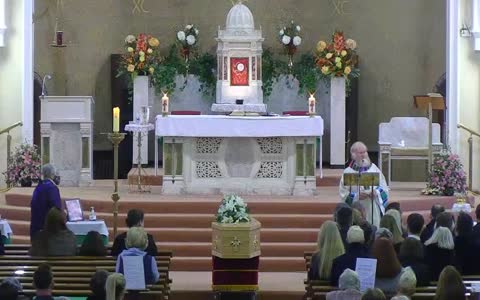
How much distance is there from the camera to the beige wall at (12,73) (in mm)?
19172

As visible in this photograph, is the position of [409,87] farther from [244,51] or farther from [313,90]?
[244,51]

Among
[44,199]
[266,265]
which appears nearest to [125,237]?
[44,199]

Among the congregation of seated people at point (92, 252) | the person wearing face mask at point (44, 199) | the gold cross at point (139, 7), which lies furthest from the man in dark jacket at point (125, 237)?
the gold cross at point (139, 7)

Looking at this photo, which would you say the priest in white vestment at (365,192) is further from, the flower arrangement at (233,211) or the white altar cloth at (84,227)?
the white altar cloth at (84,227)

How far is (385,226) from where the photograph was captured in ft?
35.6

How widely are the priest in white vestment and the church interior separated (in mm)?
25

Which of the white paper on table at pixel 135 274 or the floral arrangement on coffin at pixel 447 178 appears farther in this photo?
the floral arrangement on coffin at pixel 447 178

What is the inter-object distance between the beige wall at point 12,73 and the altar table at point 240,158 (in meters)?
3.80

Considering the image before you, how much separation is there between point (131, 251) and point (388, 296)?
2.31 meters

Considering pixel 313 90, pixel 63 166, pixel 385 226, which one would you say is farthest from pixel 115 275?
pixel 313 90

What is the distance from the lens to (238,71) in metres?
19.6

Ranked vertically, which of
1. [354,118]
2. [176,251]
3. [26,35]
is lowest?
[176,251]

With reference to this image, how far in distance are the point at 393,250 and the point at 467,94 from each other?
1007 centimetres

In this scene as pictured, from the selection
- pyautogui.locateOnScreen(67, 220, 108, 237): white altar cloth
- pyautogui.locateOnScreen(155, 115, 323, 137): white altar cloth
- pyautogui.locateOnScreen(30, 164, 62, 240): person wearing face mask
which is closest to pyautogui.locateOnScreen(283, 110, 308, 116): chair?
pyautogui.locateOnScreen(155, 115, 323, 137): white altar cloth
